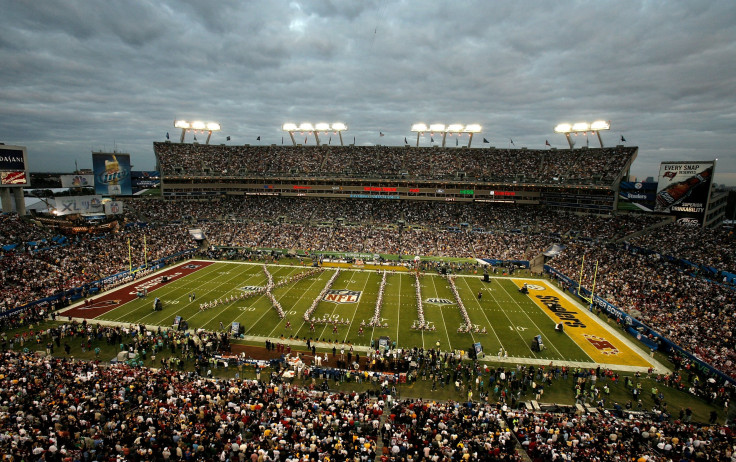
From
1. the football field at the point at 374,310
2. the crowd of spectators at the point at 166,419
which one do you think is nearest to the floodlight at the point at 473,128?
the football field at the point at 374,310

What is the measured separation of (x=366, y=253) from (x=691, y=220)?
3526 centimetres

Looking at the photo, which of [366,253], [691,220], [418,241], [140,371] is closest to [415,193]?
[418,241]

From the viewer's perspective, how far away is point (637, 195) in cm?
4631

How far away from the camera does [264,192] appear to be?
201ft

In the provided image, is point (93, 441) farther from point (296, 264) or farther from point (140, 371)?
point (296, 264)

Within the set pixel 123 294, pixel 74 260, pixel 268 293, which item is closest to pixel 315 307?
pixel 268 293

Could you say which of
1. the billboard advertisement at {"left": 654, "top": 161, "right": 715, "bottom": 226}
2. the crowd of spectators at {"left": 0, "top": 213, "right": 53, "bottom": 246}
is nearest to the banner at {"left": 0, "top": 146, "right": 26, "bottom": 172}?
the crowd of spectators at {"left": 0, "top": 213, "right": 53, "bottom": 246}

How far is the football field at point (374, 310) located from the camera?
22.7 metres

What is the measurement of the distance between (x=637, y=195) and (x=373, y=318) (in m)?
41.7

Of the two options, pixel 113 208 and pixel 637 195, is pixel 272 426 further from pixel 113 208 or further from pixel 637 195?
pixel 637 195

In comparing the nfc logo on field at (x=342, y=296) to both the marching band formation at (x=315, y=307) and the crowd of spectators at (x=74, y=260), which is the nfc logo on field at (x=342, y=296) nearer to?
the marching band formation at (x=315, y=307)

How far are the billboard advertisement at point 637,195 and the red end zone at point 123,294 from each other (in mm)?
52602

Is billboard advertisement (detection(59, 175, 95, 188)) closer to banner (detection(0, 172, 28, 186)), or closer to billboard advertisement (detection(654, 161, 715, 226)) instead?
banner (detection(0, 172, 28, 186))

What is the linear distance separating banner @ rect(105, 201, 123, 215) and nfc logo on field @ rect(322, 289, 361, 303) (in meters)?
29.9
